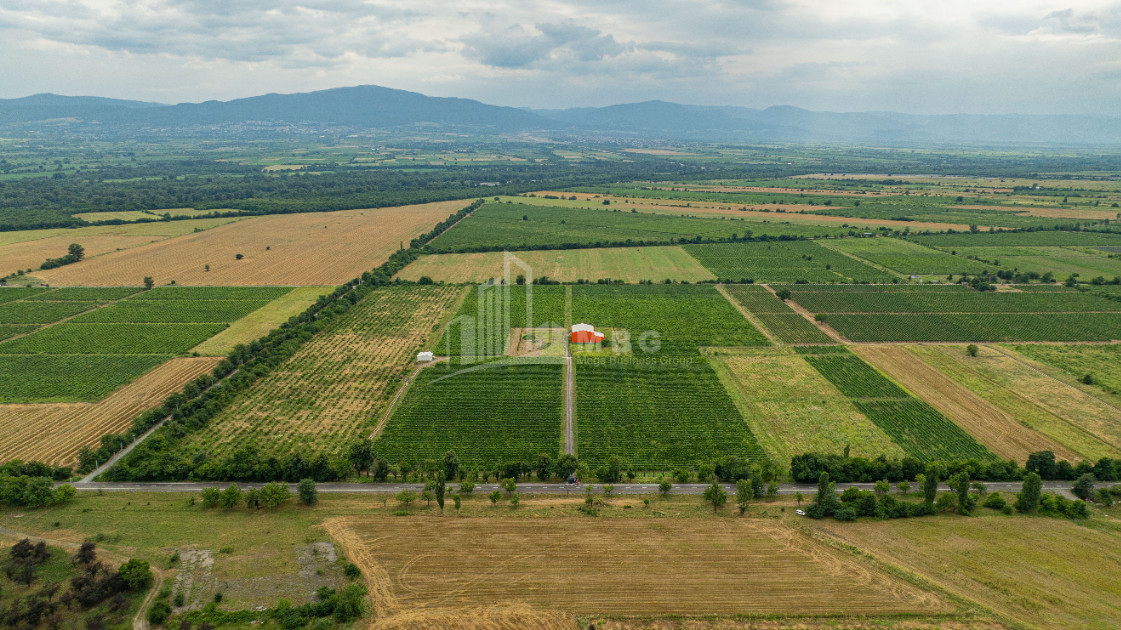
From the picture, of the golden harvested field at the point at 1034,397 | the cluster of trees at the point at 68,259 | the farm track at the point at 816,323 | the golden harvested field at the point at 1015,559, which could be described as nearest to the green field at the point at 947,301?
the farm track at the point at 816,323

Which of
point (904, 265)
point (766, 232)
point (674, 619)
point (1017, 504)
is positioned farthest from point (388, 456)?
point (766, 232)

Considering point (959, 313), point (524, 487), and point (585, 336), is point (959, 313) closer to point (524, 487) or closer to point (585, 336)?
point (585, 336)

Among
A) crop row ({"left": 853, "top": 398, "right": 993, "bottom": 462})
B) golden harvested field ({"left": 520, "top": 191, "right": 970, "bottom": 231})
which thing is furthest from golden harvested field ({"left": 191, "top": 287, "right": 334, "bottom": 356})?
golden harvested field ({"left": 520, "top": 191, "right": 970, "bottom": 231})

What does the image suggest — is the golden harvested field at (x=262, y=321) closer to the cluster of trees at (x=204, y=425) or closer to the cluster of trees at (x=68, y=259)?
the cluster of trees at (x=204, y=425)

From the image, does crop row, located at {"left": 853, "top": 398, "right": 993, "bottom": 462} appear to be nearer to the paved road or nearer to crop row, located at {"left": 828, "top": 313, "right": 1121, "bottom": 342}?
the paved road

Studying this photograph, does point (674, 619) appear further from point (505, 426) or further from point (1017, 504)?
point (1017, 504)

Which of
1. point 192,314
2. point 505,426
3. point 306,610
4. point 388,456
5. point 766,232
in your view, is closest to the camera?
point 306,610
